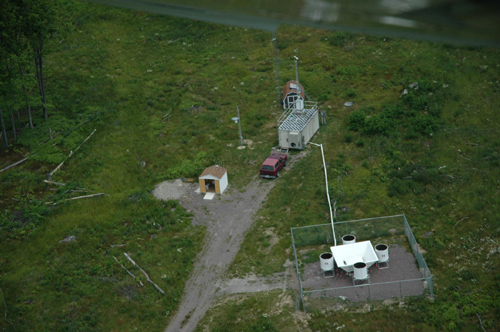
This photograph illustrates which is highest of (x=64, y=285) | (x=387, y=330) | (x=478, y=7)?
(x=478, y=7)

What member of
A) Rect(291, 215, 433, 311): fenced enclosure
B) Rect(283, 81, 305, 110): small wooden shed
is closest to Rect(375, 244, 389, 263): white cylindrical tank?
Rect(291, 215, 433, 311): fenced enclosure

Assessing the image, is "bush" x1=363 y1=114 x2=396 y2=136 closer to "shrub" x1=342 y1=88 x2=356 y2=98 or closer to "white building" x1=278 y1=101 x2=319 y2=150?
"white building" x1=278 y1=101 x2=319 y2=150

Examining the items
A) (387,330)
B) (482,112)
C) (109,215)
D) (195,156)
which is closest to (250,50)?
(195,156)

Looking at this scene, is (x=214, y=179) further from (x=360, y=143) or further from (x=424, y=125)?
(x=424, y=125)

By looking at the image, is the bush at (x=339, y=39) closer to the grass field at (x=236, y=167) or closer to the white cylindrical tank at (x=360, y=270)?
A: the grass field at (x=236, y=167)

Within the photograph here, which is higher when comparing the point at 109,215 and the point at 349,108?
the point at 349,108

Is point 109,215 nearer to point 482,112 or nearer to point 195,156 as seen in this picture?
point 195,156

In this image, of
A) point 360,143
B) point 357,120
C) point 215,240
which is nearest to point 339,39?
point 357,120
